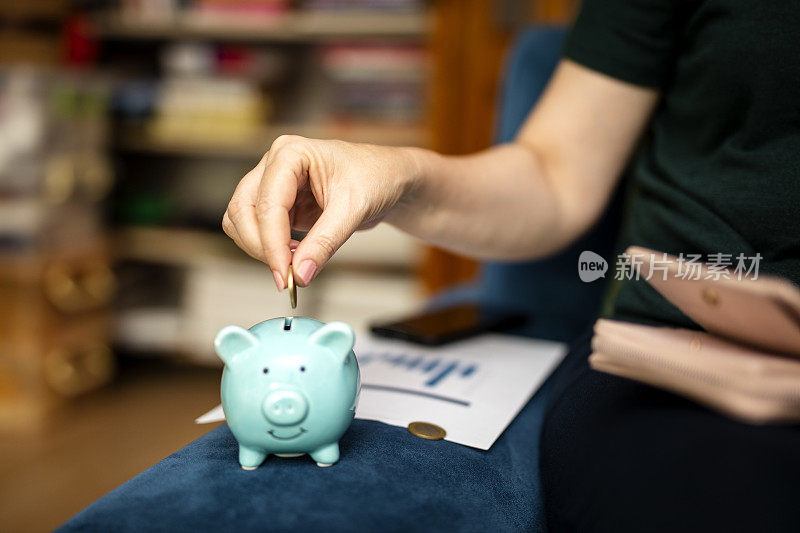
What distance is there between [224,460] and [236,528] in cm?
9

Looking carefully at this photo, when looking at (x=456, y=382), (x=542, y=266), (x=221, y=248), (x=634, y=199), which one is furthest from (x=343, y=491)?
(x=221, y=248)

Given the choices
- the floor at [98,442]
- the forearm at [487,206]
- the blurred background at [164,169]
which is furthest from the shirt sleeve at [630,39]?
the blurred background at [164,169]

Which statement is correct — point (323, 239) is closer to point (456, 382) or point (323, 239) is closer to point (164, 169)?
point (456, 382)

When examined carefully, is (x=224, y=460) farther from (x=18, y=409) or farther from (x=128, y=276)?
(x=128, y=276)

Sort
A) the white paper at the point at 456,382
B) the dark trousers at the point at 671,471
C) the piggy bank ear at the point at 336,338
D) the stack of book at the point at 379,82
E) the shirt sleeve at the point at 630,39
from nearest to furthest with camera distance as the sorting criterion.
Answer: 1. the dark trousers at the point at 671,471
2. the piggy bank ear at the point at 336,338
3. the white paper at the point at 456,382
4. the shirt sleeve at the point at 630,39
5. the stack of book at the point at 379,82

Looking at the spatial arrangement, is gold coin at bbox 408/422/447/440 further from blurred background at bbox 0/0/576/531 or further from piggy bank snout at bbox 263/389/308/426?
blurred background at bbox 0/0/576/531

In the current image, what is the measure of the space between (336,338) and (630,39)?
467mm

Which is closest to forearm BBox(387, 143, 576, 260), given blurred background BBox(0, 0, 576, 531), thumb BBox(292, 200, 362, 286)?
thumb BBox(292, 200, 362, 286)

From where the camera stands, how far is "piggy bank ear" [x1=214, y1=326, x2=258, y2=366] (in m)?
0.43

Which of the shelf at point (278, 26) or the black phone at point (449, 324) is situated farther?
the shelf at point (278, 26)

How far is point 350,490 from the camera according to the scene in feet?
1.37

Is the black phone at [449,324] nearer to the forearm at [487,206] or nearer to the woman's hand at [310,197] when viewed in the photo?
the forearm at [487,206]

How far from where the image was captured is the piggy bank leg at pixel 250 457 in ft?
1.45

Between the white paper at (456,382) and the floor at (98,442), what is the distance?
0.54 m
